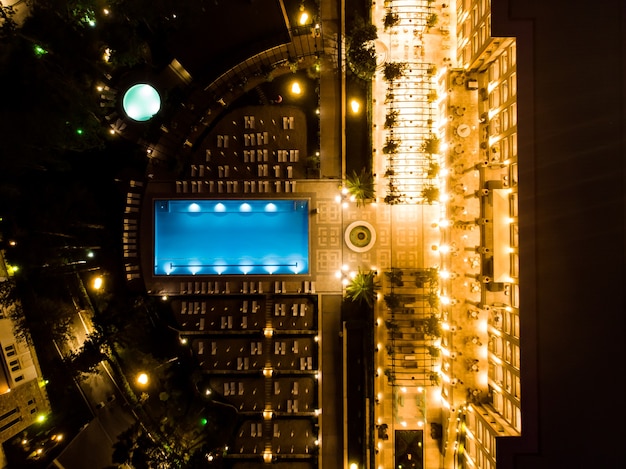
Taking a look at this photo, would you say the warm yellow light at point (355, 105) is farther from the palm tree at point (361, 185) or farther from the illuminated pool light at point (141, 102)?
the illuminated pool light at point (141, 102)

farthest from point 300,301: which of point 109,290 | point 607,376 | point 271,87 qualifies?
point 607,376

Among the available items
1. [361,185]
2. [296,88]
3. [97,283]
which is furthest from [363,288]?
[97,283]

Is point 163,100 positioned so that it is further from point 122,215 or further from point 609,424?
point 609,424

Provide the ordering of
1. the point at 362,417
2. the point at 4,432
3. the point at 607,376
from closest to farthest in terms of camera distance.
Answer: the point at 607,376 → the point at 4,432 → the point at 362,417

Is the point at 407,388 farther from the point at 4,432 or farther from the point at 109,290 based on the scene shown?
the point at 4,432

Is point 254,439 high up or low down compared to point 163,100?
down

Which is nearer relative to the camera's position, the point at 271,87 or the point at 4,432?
the point at 4,432

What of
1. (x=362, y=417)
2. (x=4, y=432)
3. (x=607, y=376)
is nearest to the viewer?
(x=607, y=376)

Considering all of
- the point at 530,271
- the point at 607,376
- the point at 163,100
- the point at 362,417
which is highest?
the point at 163,100
